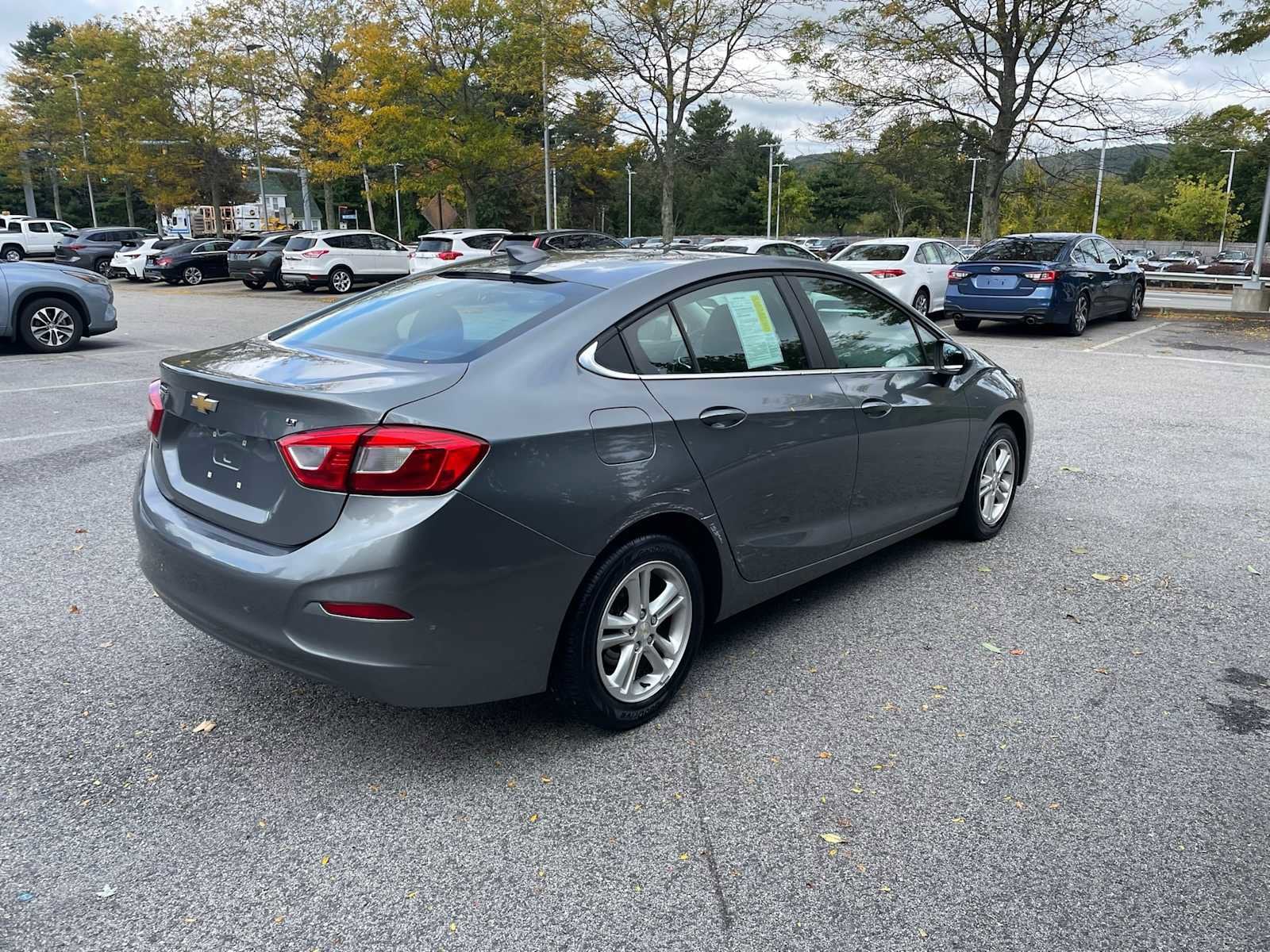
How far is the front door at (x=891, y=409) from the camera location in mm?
4199

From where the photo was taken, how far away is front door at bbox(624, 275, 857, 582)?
3.42 metres

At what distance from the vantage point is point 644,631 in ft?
10.9

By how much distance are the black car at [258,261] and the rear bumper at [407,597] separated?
29.2 metres

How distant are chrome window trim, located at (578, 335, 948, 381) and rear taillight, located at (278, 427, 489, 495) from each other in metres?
0.59

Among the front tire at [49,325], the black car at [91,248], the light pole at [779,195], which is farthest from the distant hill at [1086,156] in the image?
the light pole at [779,195]

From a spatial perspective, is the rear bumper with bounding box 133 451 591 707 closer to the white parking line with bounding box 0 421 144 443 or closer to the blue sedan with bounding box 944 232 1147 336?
the white parking line with bounding box 0 421 144 443

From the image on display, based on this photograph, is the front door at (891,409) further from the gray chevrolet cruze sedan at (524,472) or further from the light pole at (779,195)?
the light pole at (779,195)

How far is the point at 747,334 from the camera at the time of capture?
3789 mm

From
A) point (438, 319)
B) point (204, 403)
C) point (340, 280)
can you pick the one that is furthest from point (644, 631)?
point (340, 280)

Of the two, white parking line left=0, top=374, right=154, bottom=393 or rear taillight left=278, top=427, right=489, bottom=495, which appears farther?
white parking line left=0, top=374, right=154, bottom=393

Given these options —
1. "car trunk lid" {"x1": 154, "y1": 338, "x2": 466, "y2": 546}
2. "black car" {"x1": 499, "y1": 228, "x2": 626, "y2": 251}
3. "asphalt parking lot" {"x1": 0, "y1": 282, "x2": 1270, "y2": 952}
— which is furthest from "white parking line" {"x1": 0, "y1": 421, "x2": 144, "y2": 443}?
"black car" {"x1": 499, "y1": 228, "x2": 626, "y2": 251}

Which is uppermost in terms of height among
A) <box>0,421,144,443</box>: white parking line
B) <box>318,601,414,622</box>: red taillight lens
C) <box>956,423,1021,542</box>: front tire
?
<box>318,601,414,622</box>: red taillight lens

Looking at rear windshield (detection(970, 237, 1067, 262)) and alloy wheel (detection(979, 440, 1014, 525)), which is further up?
rear windshield (detection(970, 237, 1067, 262))

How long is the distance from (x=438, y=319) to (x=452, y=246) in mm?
22305
